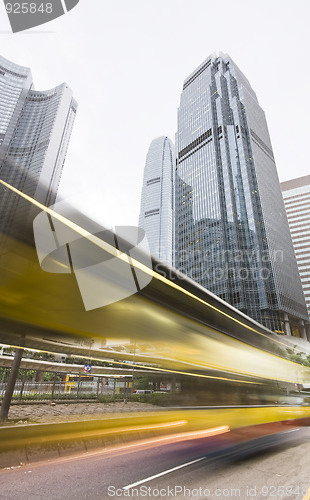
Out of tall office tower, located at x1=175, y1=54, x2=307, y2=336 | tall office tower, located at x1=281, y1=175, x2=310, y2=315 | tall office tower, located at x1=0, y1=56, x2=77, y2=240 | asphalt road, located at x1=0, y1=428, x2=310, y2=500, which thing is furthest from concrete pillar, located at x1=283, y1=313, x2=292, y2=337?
tall office tower, located at x1=0, y1=56, x2=77, y2=240

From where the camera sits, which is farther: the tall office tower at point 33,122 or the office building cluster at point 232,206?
the tall office tower at point 33,122

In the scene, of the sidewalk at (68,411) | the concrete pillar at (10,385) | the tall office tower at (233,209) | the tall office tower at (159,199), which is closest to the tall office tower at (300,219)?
the tall office tower at (233,209)

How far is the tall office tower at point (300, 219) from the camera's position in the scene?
322ft

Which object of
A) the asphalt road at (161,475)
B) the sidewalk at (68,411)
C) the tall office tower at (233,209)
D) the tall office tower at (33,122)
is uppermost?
the tall office tower at (33,122)

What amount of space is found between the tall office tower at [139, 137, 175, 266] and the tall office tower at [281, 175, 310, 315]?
66158 mm

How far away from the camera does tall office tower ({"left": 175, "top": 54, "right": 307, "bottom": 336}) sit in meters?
55.6

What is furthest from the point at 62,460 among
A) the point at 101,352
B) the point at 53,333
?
the point at 53,333

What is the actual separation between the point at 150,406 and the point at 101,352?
1.25 metres

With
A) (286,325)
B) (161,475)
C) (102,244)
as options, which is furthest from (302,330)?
(102,244)

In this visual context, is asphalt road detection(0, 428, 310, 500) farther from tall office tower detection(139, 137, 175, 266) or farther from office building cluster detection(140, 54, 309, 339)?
tall office tower detection(139, 137, 175, 266)

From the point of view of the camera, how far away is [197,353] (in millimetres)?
4156

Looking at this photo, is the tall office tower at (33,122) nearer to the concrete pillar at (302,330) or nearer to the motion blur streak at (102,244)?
the concrete pillar at (302,330)

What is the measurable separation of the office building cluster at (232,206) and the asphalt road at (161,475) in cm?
5203

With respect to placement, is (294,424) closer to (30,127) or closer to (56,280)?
(56,280)
